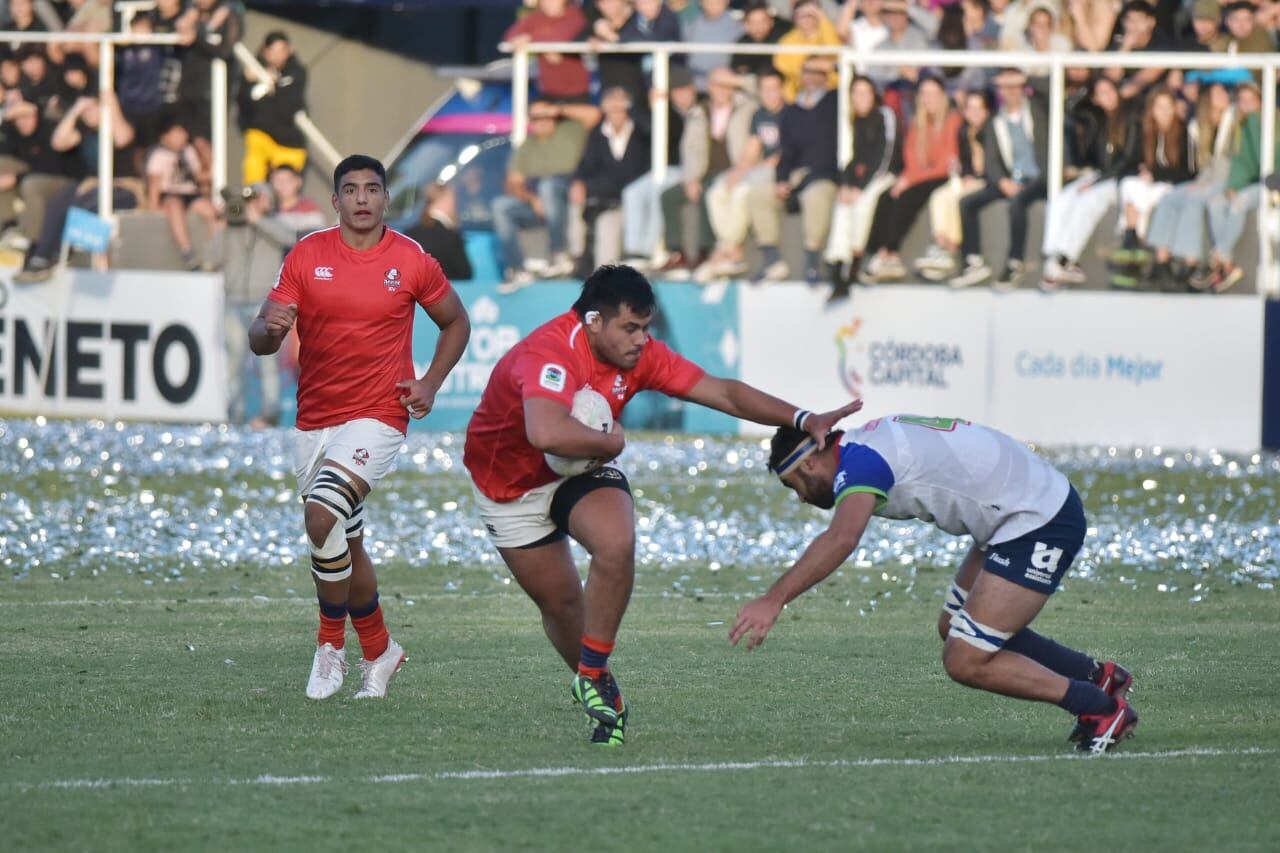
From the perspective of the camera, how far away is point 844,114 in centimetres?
2186

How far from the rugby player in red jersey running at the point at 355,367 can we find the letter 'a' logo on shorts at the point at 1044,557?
287 cm

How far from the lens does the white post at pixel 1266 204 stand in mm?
20156

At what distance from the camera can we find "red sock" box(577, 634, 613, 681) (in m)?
8.03

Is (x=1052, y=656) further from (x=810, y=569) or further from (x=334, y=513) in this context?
(x=334, y=513)

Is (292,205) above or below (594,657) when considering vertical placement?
above

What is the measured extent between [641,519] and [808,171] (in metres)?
6.80

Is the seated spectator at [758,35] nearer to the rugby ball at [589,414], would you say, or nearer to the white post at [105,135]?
the white post at [105,135]

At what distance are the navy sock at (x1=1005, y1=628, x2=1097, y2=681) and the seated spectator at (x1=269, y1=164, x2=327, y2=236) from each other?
52.8 feet

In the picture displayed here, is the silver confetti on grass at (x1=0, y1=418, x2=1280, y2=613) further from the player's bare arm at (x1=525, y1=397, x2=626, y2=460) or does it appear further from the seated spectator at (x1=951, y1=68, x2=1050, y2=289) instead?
the player's bare arm at (x1=525, y1=397, x2=626, y2=460)

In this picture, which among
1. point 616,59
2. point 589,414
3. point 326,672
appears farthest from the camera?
point 616,59

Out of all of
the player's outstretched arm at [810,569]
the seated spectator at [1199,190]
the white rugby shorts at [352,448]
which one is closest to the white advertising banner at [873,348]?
the seated spectator at [1199,190]

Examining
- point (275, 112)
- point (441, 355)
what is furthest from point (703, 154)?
point (441, 355)

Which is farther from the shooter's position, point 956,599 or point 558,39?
point 558,39

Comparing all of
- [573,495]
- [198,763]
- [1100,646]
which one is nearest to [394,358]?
[573,495]
